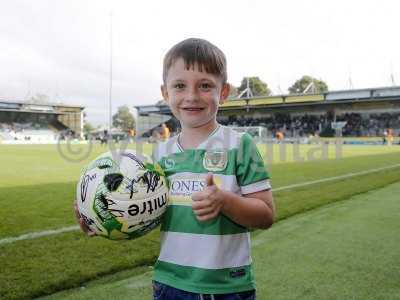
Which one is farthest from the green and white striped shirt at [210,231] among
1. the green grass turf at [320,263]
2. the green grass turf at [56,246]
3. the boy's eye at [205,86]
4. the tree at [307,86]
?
the tree at [307,86]

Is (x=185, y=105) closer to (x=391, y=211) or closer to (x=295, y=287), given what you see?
(x=295, y=287)

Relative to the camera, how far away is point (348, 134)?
54875mm

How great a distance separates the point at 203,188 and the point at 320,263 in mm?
2845

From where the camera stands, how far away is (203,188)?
1.70m

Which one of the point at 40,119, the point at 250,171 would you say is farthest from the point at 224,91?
the point at 40,119

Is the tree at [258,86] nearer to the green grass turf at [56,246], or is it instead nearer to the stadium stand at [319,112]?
the stadium stand at [319,112]

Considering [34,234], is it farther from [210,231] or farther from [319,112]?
[319,112]

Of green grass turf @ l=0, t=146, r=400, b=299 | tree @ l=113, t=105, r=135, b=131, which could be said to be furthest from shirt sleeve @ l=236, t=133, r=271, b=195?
tree @ l=113, t=105, r=135, b=131

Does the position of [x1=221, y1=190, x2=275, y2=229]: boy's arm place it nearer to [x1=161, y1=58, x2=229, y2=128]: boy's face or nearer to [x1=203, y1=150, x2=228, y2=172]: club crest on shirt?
[x1=203, y1=150, x2=228, y2=172]: club crest on shirt

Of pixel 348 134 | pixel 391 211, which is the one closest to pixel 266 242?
pixel 391 211

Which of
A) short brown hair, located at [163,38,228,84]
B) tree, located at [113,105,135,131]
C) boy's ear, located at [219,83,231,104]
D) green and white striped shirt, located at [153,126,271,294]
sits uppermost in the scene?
tree, located at [113,105,135,131]

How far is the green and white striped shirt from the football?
0.08m

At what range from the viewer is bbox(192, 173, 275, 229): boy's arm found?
1.52m

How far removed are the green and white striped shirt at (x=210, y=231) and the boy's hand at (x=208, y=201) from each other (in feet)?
0.64
